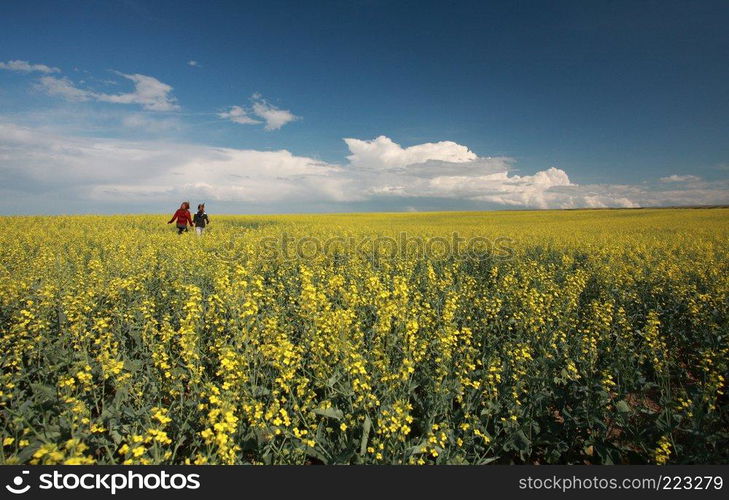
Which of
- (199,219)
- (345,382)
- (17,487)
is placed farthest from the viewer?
(199,219)

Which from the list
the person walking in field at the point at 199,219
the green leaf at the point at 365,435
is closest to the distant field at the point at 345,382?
the green leaf at the point at 365,435

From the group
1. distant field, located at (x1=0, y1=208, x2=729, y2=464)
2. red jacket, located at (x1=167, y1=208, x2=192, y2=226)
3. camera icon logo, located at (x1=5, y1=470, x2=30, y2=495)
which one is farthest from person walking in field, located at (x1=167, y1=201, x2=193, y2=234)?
camera icon logo, located at (x1=5, y1=470, x2=30, y2=495)

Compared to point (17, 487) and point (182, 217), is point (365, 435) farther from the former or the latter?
point (182, 217)

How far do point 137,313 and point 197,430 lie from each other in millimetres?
3460

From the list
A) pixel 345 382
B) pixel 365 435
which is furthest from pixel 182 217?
pixel 365 435

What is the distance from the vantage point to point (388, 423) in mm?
3410

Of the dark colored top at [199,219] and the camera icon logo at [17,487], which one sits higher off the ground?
the dark colored top at [199,219]

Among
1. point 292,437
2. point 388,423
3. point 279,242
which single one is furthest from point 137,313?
point 279,242

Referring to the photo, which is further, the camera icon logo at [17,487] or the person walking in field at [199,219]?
the person walking in field at [199,219]

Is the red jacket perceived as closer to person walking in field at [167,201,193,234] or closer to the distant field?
person walking in field at [167,201,193,234]

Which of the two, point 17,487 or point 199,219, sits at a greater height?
point 199,219

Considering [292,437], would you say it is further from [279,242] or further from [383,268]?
[279,242]

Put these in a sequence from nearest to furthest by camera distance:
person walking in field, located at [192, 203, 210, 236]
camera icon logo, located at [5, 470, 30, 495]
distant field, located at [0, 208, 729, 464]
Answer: camera icon logo, located at [5, 470, 30, 495] → distant field, located at [0, 208, 729, 464] → person walking in field, located at [192, 203, 210, 236]

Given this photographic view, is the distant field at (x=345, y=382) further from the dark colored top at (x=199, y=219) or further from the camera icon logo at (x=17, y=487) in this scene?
the dark colored top at (x=199, y=219)
